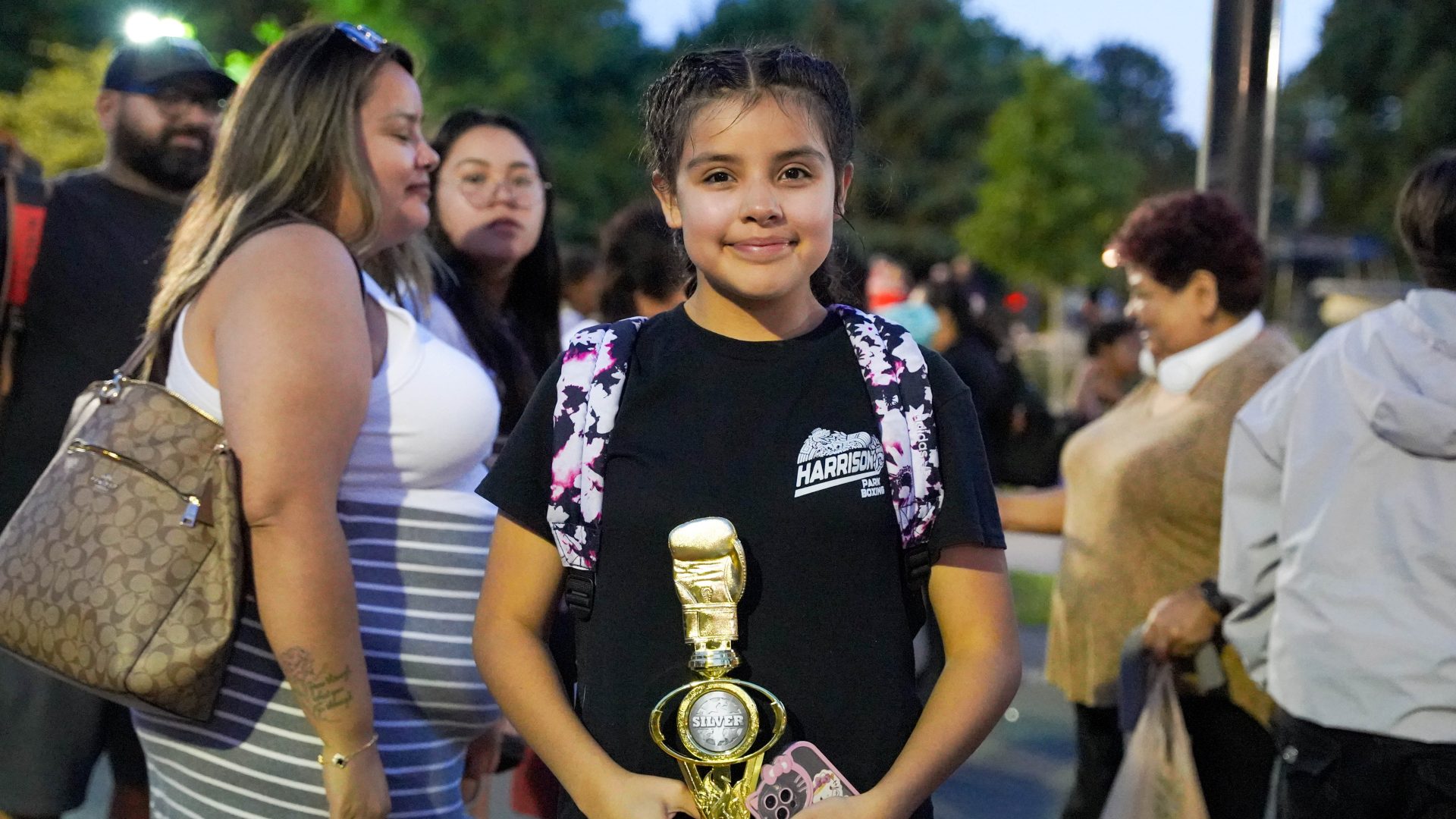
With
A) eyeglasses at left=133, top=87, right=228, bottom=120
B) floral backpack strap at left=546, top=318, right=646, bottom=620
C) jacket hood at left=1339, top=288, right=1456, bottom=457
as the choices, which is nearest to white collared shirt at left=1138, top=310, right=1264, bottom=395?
jacket hood at left=1339, top=288, right=1456, bottom=457

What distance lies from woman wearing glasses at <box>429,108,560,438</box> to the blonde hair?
1144mm

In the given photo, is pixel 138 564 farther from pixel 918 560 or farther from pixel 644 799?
pixel 918 560

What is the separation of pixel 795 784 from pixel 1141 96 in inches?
4200

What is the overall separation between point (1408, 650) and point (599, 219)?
38807 mm

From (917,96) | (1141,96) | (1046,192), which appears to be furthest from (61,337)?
(1141,96)

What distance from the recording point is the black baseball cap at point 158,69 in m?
3.72

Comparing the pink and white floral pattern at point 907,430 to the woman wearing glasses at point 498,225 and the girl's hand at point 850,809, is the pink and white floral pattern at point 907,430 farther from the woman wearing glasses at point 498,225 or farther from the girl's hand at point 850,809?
the woman wearing glasses at point 498,225

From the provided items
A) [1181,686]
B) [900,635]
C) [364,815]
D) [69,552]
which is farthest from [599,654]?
[1181,686]

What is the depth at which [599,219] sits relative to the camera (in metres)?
40.7

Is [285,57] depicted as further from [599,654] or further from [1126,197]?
[1126,197]

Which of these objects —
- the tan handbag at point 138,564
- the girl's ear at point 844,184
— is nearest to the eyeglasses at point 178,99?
the tan handbag at point 138,564

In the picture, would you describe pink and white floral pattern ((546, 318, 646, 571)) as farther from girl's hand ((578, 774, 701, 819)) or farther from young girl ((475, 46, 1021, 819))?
girl's hand ((578, 774, 701, 819))

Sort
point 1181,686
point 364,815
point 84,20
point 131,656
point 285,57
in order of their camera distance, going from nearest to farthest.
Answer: point 131,656 → point 364,815 → point 285,57 → point 1181,686 → point 84,20

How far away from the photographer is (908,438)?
196cm
